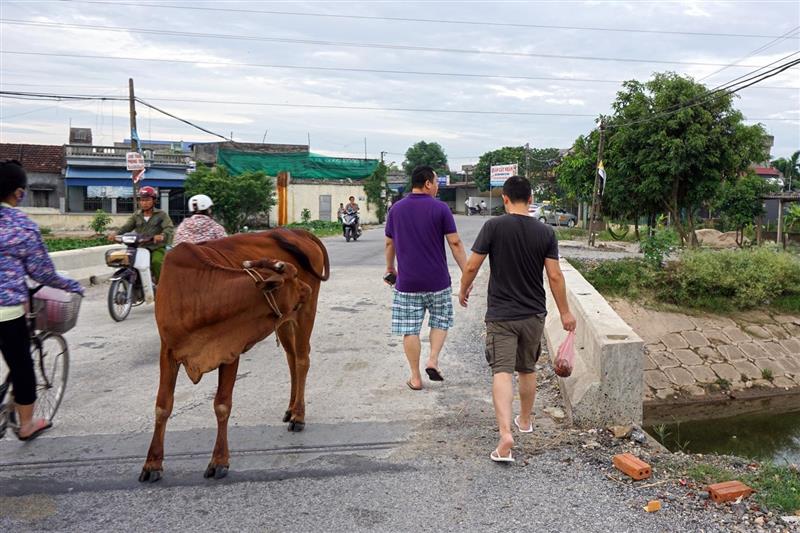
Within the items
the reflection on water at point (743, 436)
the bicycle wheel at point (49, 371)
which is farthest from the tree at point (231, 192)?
the bicycle wheel at point (49, 371)

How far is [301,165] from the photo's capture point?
143 ft

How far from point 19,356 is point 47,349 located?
2.46 ft

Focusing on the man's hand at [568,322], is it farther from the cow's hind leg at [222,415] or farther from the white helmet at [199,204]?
the white helmet at [199,204]

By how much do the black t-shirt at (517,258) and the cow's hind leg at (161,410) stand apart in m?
2.09

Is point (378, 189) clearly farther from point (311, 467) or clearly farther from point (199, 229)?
point (311, 467)

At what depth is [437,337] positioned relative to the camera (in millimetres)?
6008

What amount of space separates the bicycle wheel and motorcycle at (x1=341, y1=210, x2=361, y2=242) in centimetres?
2014

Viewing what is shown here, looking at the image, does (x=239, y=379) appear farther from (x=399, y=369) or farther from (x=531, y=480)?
(x=531, y=480)

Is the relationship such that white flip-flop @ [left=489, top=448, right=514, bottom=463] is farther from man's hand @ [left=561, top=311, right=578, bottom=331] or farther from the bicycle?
the bicycle

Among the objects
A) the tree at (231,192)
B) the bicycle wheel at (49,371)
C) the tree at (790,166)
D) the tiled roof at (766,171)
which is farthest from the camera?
the tree at (790,166)

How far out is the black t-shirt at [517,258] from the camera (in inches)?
181

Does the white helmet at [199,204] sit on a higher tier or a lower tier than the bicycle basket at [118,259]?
higher

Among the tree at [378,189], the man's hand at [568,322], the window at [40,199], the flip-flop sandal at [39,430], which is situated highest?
the tree at [378,189]

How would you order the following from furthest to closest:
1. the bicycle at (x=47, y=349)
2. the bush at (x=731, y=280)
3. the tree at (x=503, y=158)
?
1. the tree at (x=503, y=158)
2. the bush at (x=731, y=280)
3. the bicycle at (x=47, y=349)
